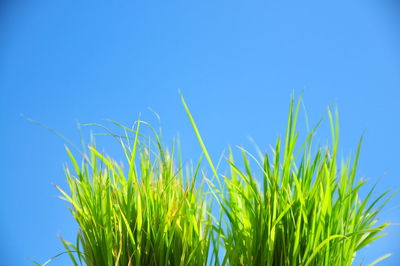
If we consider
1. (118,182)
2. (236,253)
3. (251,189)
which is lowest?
(236,253)

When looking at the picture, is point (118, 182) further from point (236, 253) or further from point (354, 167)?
point (354, 167)

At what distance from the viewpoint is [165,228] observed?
1.32 meters

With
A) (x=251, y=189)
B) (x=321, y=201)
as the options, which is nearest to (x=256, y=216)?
(x=251, y=189)

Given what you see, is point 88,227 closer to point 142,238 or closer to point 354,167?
point 142,238

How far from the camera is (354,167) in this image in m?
1.26

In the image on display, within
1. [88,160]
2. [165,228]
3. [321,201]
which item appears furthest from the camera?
[88,160]

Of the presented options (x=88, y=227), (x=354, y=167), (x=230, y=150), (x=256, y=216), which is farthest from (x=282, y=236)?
(x=88, y=227)

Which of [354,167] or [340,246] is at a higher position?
[354,167]

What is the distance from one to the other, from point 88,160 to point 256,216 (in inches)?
22.4

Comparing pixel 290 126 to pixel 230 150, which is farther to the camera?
pixel 230 150

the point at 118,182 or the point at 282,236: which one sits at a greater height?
the point at 118,182

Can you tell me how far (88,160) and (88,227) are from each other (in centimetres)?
22

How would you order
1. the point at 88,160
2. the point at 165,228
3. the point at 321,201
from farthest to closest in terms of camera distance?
the point at 88,160
the point at 165,228
the point at 321,201

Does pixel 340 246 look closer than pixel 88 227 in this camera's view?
Yes
